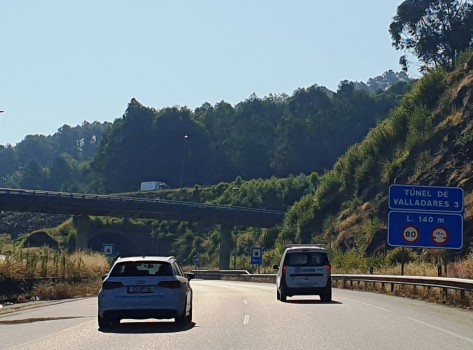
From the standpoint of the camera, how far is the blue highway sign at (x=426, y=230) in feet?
105

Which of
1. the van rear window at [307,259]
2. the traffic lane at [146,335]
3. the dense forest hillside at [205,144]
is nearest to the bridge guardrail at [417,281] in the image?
the van rear window at [307,259]

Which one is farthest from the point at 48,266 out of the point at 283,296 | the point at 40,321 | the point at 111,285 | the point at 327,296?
the point at 111,285

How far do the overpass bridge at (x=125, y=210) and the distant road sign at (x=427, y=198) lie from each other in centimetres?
5410

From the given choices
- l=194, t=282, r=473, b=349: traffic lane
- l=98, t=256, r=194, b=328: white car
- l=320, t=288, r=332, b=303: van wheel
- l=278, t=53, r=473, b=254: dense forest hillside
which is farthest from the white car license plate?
l=278, t=53, r=473, b=254: dense forest hillside

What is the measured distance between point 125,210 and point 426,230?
190ft

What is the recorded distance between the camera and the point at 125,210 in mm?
86812

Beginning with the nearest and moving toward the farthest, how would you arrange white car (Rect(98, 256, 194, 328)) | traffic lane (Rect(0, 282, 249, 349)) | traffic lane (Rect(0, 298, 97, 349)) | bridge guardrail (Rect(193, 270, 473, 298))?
traffic lane (Rect(0, 282, 249, 349))
traffic lane (Rect(0, 298, 97, 349))
white car (Rect(98, 256, 194, 328))
bridge guardrail (Rect(193, 270, 473, 298))

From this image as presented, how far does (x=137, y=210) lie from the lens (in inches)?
3465

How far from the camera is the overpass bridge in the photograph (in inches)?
3196

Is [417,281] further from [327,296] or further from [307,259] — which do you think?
[307,259]

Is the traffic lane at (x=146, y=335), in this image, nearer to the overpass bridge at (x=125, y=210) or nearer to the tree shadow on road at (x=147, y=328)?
the tree shadow on road at (x=147, y=328)

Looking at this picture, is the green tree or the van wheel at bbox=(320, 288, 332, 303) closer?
the van wheel at bbox=(320, 288, 332, 303)

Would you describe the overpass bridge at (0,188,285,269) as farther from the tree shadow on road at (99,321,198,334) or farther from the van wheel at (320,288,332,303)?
the tree shadow on road at (99,321,198,334)

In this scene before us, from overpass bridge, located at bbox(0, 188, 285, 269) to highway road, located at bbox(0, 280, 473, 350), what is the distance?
60.8 m
